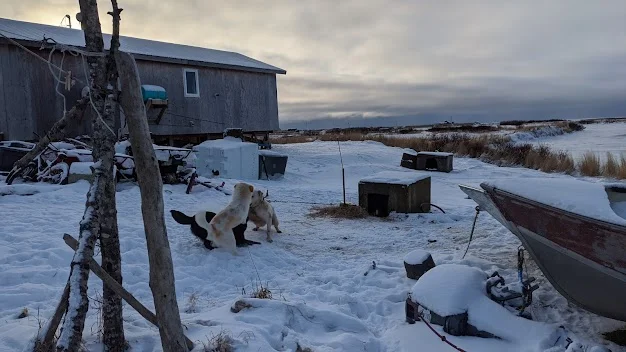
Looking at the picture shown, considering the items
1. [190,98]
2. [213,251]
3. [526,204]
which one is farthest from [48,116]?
[526,204]

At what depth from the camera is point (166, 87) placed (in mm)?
17266

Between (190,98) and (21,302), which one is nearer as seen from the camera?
(21,302)

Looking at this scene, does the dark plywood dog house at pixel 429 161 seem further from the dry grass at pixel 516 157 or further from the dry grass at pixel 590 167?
the dry grass at pixel 590 167

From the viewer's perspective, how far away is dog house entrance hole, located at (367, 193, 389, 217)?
9.16 metres

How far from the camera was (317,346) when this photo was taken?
3541 millimetres

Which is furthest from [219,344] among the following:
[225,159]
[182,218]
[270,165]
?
[270,165]

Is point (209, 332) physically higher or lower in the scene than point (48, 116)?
lower

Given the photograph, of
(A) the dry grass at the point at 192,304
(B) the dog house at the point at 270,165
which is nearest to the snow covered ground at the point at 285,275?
(A) the dry grass at the point at 192,304

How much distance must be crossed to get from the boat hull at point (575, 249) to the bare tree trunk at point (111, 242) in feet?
11.6

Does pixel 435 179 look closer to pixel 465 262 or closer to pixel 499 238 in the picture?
pixel 499 238

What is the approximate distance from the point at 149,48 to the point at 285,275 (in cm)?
1537

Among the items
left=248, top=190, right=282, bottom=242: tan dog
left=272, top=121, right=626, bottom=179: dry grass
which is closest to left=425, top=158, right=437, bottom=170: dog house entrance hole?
left=272, top=121, right=626, bottom=179: dry grass

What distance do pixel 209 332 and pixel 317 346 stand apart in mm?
882

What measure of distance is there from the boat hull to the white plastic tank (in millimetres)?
10150
